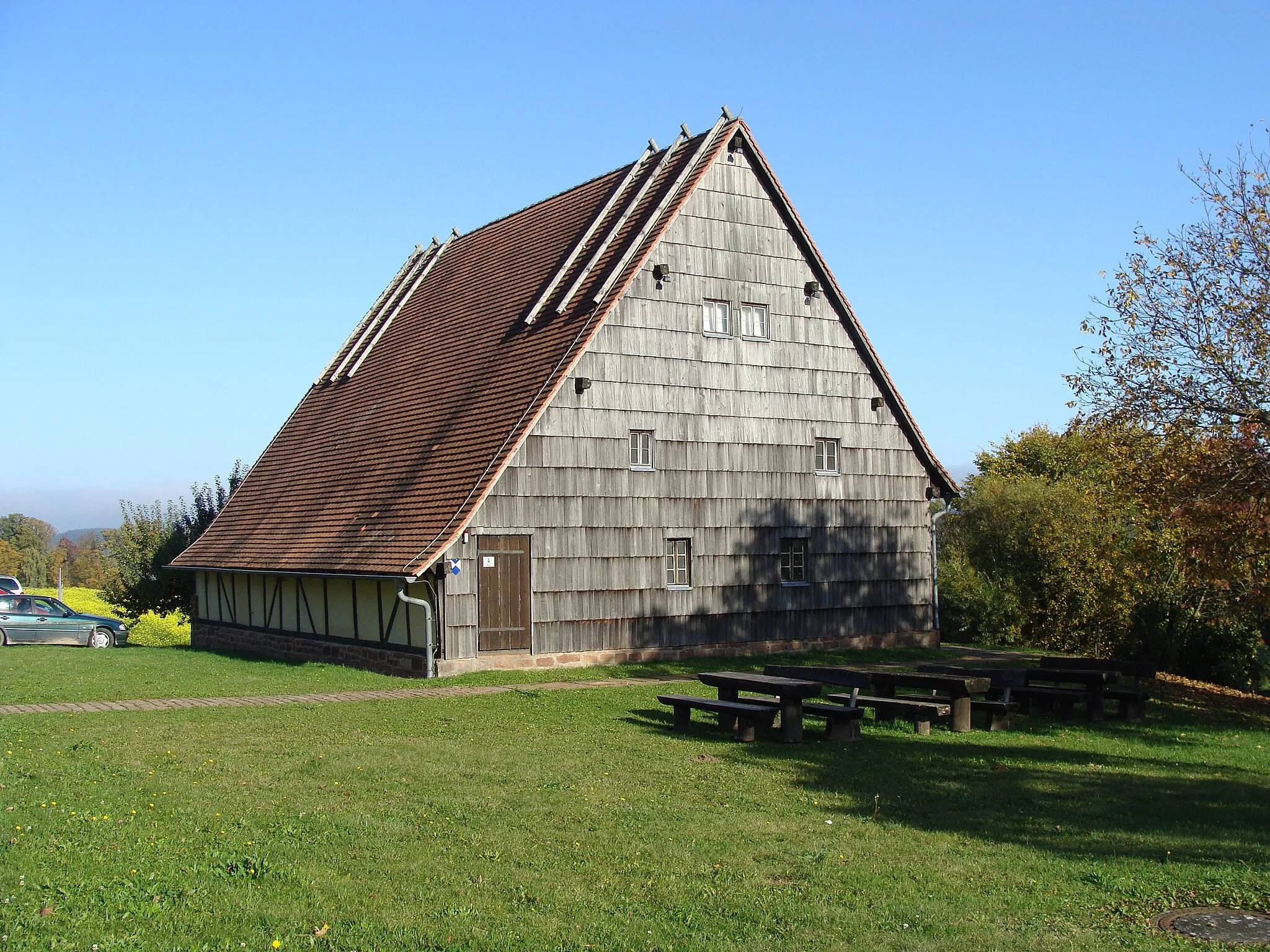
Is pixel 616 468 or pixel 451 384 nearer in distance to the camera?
pixel 616 468

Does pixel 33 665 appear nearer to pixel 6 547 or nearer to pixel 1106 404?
pixel 1106 404

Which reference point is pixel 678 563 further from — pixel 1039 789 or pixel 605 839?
pixel 605 839

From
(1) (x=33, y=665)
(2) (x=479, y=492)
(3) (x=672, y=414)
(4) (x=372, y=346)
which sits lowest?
(1) (x=33, y=665)

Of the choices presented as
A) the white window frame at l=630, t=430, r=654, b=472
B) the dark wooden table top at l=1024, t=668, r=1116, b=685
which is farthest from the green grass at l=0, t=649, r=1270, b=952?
the white window frame at l=630, t=430, r=654, b=472

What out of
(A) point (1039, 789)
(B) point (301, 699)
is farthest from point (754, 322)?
(A) point (1039, 789)

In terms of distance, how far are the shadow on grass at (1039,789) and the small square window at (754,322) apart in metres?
12.2

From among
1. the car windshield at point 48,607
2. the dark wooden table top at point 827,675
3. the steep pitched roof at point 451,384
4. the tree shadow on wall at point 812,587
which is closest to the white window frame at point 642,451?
the tree shadow on wall at point 812,587

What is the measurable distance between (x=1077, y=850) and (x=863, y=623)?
1870 centimetres

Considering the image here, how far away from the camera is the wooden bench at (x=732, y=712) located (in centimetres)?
1418

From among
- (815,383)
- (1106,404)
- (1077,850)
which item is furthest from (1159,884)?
(815,383)

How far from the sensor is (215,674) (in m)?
22.5

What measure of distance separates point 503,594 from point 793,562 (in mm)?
7121

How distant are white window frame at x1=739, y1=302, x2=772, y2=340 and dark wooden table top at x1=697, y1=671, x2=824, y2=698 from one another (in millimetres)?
11758

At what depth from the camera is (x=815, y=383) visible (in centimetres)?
2720
